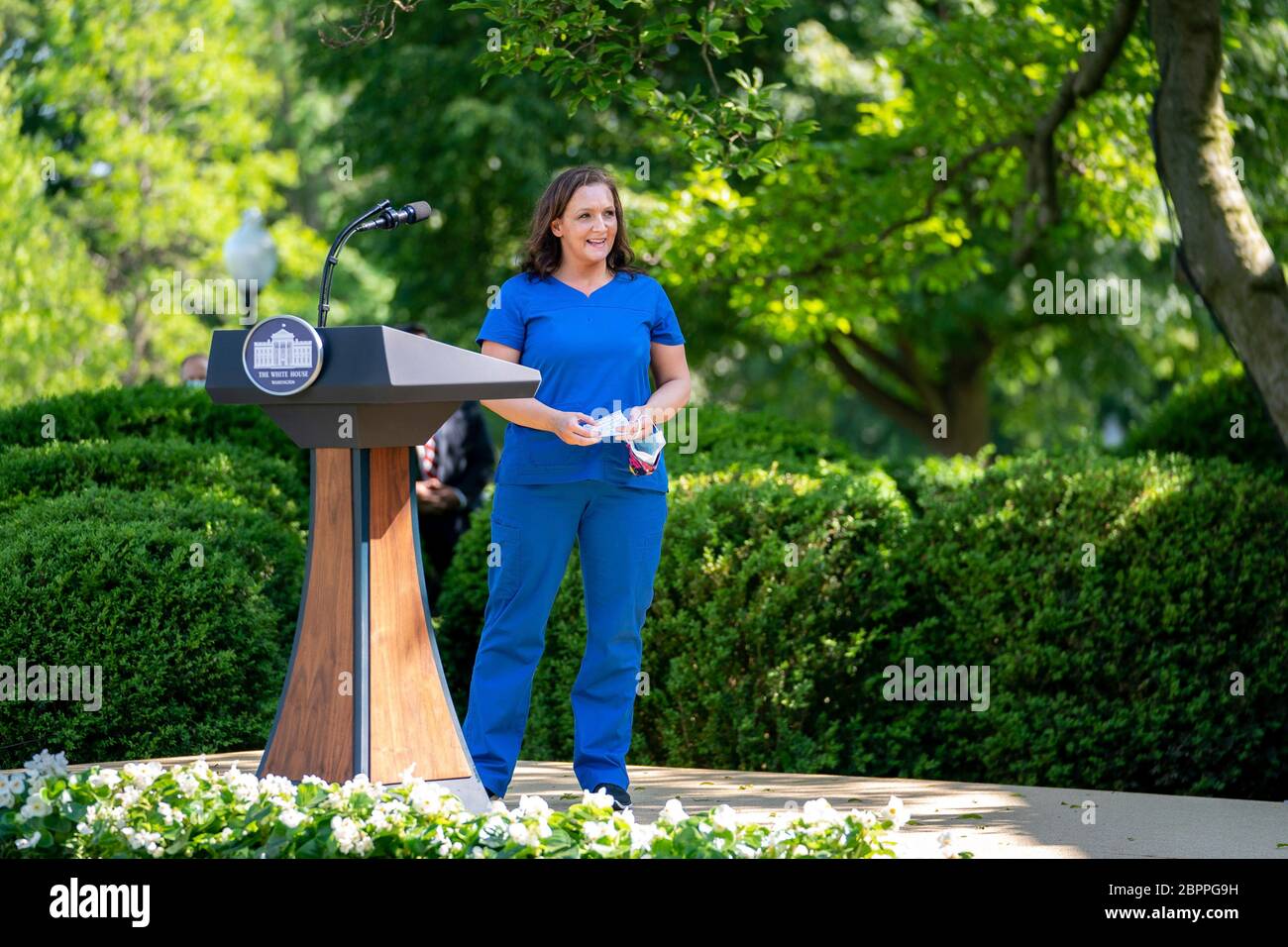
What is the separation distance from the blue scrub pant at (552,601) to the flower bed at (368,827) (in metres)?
0.73

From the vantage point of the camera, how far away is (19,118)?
69.4 ft

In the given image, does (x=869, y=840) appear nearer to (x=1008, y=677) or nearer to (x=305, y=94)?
(x=1008, y=677)

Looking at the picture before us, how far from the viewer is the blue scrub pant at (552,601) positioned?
16.0 feet

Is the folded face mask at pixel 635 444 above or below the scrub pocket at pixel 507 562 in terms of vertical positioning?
above

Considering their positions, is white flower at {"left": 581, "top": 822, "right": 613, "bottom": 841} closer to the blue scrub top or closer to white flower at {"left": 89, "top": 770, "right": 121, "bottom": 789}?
the blue scrub top

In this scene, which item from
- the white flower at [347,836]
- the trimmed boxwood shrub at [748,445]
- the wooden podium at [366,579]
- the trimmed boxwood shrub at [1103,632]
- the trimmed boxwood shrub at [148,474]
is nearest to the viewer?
the white flower at [347,836]

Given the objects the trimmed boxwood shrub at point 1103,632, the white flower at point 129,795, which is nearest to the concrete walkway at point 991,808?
the trimmed boxwood shrub at point 1103,632

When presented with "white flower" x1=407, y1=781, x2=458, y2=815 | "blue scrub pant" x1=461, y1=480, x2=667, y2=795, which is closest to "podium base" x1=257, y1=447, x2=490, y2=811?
"blue scrub pant" x1=461, y1=480, x2=667, y2=795

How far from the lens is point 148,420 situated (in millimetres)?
8461

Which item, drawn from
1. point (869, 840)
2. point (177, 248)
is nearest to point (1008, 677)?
point (869, 840)

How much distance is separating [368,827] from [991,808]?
8.14ft

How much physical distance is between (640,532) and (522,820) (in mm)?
1239

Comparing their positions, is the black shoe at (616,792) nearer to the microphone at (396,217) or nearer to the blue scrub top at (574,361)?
the blue scrub top at (574,361)
